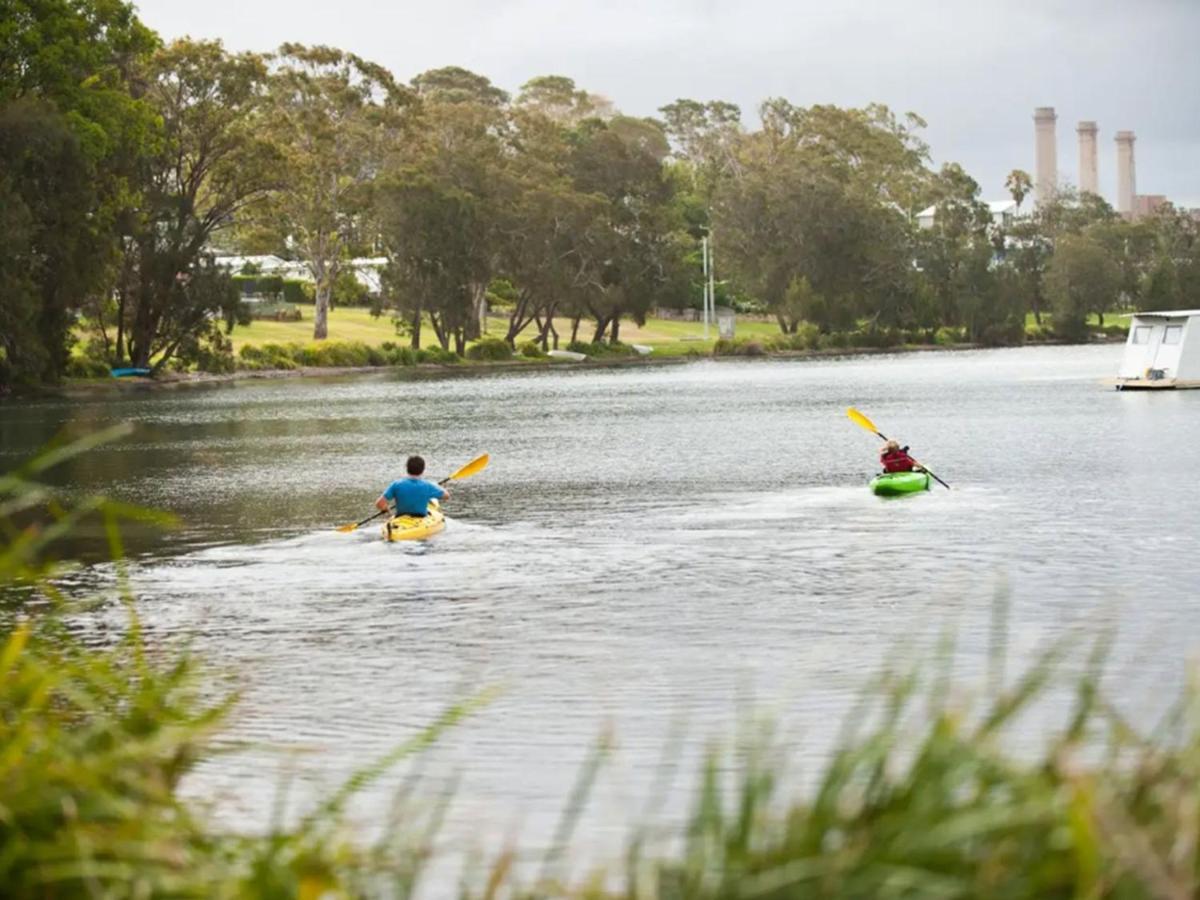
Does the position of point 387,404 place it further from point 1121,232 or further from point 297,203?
point 1121,232

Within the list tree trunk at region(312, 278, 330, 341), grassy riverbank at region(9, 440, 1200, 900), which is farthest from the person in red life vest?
tree trunk at region(312, 278, 330, 341)

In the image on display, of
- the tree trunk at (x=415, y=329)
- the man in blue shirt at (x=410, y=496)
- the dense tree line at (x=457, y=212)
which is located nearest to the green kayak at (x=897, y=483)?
the man in blue shirt at (x=410, y=496)

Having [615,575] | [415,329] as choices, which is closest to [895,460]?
[615,575]

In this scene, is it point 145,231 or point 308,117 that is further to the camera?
point 308,117

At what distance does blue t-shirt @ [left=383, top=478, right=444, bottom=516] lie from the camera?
2962cm

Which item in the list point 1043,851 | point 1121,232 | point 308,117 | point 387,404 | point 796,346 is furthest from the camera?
point 1121,232

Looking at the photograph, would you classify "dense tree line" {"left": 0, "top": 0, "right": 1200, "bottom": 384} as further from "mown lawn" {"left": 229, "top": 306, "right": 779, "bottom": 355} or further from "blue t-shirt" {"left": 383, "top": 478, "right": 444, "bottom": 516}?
"blue t-shirt" {"left": 383, "top": 478, "right": 444, "bottom": 516}

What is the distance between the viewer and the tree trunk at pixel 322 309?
113375 millimetres

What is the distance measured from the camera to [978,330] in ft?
497

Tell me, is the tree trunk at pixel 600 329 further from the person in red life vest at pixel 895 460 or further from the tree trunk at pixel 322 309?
the person in red life vest at pixel 895 460

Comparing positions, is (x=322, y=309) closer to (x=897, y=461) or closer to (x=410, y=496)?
(x=897, y=461)

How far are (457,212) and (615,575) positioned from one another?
3549 inches

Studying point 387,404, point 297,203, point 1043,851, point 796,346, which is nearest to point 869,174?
point 796,346

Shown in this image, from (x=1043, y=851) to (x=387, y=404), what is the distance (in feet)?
237
